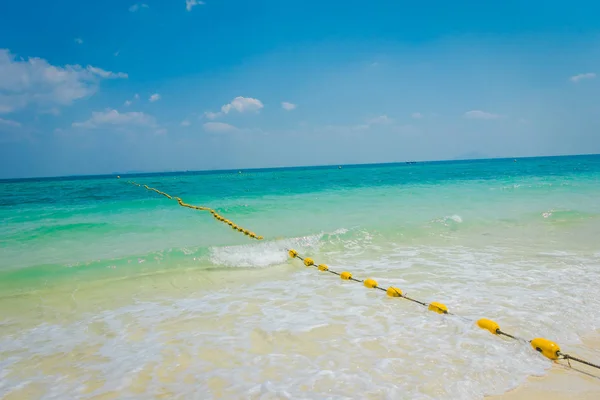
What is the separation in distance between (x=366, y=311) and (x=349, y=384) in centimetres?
160

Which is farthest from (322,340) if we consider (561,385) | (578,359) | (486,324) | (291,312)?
(578,359)

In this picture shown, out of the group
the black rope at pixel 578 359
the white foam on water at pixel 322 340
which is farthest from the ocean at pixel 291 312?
the black rope at pixel 578 359

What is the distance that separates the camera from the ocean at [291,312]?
10.3ft

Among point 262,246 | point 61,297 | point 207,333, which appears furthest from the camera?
point 262,246

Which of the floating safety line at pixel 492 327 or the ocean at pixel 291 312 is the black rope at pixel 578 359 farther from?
the ocean at pixel 291 312

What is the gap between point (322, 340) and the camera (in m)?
3.80

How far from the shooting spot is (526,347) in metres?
3.49

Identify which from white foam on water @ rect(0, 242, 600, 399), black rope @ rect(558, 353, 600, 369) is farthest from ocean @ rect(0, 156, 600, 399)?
black rope @ rect(558, 353, 600, 369)

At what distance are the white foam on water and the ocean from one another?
0.7 inches

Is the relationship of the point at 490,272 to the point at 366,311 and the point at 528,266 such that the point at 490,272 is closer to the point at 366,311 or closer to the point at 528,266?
the point at 528,266

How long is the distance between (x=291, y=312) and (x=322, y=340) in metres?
0.84

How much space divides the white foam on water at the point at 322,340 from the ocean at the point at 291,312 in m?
0.02

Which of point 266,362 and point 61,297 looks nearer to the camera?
point 266,362

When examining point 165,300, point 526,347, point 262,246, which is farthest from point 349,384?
point 262,246
